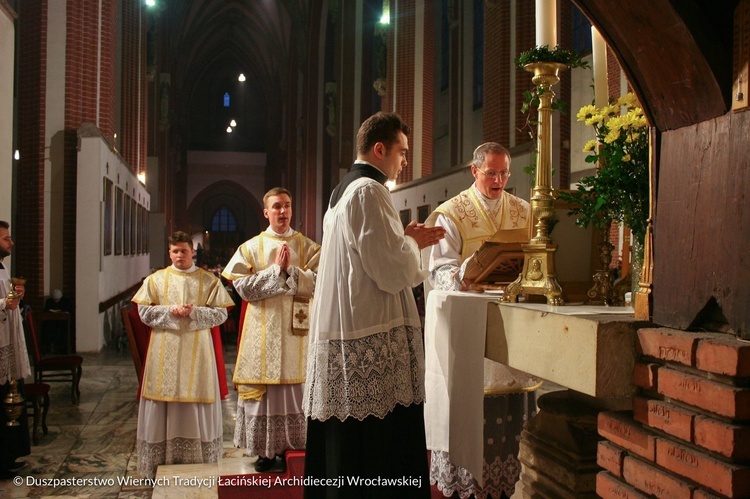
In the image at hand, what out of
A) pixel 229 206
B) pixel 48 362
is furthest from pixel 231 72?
pixel 48 362

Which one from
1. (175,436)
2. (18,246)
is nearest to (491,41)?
(18,246)

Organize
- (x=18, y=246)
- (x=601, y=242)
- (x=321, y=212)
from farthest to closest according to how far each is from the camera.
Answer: (x=321, y=212) < (x=18, y=246) < (x=601, y=242)

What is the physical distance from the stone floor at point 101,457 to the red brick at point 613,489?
2789 mm

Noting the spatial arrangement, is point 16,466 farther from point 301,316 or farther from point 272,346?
point 301,316

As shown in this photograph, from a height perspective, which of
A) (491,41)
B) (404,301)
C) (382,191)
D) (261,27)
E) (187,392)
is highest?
(261,27)

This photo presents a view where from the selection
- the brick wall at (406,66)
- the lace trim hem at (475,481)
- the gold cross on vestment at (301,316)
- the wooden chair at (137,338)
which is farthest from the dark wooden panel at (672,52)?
the brick wall at (406,66)

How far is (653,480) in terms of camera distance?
179 cm

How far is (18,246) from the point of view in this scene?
10625 mm

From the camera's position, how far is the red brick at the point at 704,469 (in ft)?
5.03

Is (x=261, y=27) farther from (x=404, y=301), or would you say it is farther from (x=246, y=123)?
(x=404, y=301)

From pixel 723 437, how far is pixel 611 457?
0.44 meters

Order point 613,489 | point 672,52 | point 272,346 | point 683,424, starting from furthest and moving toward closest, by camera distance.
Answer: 1. point 272,346
2. point 613,489
3. point 672,52
4. point 683,424

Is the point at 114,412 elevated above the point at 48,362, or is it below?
below

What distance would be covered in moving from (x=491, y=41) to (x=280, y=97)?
28.8m
